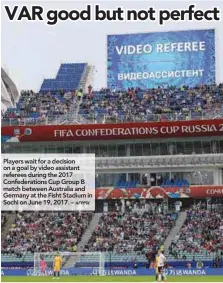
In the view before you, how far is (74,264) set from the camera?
5159 cm

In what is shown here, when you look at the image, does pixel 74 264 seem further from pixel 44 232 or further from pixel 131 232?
pixel 44 232

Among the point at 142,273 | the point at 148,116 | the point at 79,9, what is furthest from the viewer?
the point at 148,116

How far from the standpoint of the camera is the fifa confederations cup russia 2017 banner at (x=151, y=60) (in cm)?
7562

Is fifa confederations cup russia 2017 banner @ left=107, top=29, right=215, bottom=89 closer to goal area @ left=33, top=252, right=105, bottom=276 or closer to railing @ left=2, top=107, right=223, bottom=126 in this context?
railing @ left=2, top=107, right=223, bottom=126

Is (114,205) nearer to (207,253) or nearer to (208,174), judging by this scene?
(208,174)

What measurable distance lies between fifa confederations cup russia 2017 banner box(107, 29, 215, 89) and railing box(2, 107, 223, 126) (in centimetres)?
797

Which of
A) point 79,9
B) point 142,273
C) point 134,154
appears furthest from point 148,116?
point 79,9

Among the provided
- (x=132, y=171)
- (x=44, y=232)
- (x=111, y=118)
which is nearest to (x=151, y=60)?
(x=111, y=118)

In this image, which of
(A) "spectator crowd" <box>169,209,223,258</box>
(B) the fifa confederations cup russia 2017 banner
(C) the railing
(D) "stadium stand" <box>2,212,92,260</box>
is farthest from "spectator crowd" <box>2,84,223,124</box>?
(D) "stadium stand" <box>2,212,92,260</box>

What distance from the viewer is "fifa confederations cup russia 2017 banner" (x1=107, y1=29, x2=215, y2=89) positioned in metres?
75.6

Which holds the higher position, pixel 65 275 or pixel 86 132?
pixel 86 132

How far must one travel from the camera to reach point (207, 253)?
55.6 meters

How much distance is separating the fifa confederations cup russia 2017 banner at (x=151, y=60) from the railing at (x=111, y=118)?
7.97 meters

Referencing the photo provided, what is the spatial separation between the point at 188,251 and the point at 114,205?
1317cm
